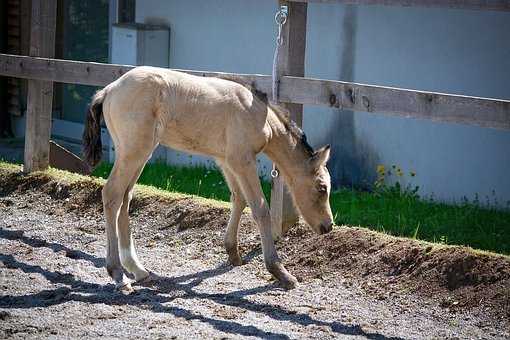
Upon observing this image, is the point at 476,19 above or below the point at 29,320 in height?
above

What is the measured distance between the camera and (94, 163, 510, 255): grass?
823 centimetres

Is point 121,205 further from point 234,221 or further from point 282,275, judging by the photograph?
point 282,275

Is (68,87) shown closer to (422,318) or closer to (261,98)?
(261,98)

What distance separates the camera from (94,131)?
7.61 m

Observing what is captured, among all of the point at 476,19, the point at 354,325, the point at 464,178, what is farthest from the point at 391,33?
the point at 354,325

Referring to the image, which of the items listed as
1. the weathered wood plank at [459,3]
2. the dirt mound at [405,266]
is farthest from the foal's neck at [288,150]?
the weathered wood plank at [459,3]

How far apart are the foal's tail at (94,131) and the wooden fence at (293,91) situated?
4.16 ft

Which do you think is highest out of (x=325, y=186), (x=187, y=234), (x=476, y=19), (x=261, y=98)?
(x=476, y=19)

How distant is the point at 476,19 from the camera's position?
382 inches

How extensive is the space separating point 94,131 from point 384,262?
8.00 feet

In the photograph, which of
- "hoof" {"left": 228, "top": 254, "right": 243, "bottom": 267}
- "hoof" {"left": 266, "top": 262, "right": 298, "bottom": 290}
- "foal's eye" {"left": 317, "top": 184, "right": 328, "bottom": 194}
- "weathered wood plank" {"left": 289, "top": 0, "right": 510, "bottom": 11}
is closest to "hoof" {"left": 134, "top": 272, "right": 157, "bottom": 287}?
"hoof" {"left": 228, "top": 254, "right": 243, "bottom": 267}

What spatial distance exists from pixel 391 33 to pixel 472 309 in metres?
4.36

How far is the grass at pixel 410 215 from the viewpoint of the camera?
8.23m

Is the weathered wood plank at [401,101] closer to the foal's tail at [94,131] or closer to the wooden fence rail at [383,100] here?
the wooden fence rail at [383,100]
